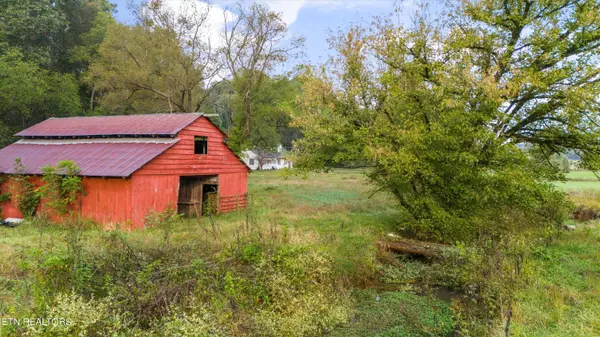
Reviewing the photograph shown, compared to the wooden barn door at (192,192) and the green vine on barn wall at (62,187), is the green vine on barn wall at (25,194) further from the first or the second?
the wooden barn door at (192,192)

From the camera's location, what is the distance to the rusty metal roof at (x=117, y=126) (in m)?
17.2

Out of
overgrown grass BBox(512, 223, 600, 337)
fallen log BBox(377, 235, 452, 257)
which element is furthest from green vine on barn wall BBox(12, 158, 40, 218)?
overgrown grass BBox(512, 223, 600, 337)

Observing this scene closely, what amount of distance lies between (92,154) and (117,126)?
2.58 metres

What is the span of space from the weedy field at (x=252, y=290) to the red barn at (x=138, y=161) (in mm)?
4051

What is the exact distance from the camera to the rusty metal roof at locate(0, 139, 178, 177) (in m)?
14.8

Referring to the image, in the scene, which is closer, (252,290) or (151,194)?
(252,290)

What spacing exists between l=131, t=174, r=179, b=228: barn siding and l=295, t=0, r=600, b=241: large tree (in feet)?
23.0

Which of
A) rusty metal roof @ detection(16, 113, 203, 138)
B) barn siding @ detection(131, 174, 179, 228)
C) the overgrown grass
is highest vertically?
rusty metal roof @ detection(16, 113, 203, 138)

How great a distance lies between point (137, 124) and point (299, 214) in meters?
10.0

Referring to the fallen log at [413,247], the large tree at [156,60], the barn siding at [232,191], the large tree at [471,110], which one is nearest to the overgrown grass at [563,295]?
the large tree at [471,110]

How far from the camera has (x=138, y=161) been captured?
48.8 ft

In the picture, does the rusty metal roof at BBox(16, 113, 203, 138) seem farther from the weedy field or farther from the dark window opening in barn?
the weedy field

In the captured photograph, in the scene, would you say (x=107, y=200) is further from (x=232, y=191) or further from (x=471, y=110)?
(x=471, y=110)

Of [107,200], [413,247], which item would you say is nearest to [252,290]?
[413,247]
